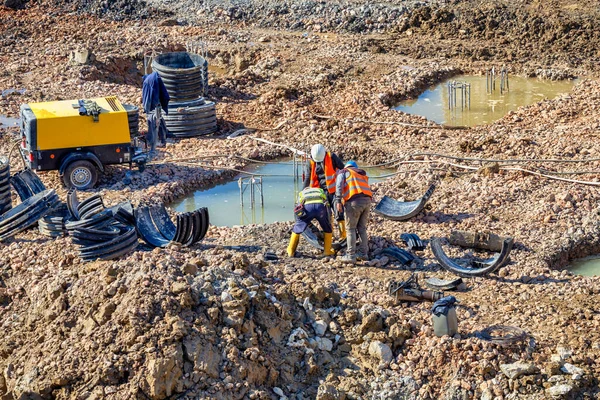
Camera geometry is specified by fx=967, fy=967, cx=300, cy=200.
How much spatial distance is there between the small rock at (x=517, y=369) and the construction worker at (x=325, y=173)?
3.67 meters

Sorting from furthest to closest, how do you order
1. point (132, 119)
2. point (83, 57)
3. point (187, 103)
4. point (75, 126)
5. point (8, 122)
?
point (83, 57) → point (8, 122) → point (187, 103) → point (132, 119) → point (75, 126)

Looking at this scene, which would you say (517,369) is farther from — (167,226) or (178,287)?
(167,226)

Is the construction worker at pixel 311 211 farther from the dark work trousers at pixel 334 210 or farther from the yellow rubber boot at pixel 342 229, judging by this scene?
the yellow rubber boot at pixel 342 229

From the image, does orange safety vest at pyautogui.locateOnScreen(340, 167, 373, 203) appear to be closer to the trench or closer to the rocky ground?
the rocky ground

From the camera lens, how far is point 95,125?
15.4m

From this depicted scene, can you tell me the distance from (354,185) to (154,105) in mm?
6486

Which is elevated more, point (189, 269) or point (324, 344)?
point (189, 269)

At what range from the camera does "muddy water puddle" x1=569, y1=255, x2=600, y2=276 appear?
13070 millimetres

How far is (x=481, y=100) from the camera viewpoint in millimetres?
21844

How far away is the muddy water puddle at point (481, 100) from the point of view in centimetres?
2055

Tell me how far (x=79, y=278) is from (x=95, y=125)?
5006 mm

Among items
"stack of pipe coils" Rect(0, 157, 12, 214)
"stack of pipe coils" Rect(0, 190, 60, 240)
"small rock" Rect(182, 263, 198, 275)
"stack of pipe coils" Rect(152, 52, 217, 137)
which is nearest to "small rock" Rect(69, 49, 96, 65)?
"stack of pipe coils" Rect(152, 52, 217, 137)

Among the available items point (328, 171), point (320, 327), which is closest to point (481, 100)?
point (328, 171)

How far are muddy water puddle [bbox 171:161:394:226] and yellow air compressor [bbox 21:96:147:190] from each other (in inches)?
53.5
